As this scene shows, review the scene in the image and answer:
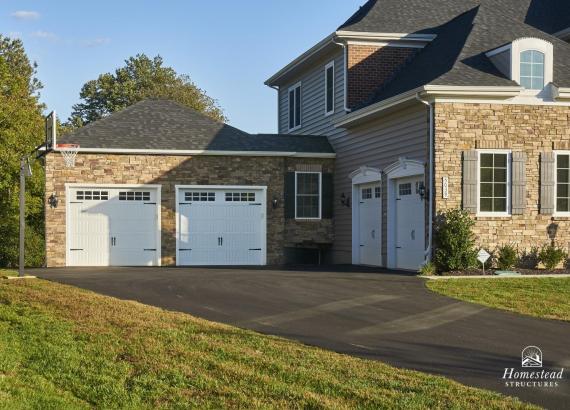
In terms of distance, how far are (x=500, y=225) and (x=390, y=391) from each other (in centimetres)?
1229

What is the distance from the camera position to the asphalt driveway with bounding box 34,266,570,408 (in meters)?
8.44

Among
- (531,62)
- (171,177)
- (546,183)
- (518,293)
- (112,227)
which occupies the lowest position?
(518,293)

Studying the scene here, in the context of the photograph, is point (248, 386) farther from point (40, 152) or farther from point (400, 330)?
point (40, 152)

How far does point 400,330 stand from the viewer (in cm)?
1049

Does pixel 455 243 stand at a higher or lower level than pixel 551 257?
higher

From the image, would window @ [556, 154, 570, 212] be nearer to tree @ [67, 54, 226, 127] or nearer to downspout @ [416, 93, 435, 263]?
downspout @ [416, 93, 435, 263]

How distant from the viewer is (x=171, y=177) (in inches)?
918

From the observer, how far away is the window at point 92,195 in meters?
23.0

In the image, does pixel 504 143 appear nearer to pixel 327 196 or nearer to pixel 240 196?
pixel 327 196

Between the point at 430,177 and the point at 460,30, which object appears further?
the point at 460,30

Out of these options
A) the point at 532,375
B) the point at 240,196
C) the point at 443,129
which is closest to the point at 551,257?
the point at 443,129

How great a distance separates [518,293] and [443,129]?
5.11 meters

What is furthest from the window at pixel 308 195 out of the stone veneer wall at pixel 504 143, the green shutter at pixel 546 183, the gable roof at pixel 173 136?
the green shutter at pixel 546 183

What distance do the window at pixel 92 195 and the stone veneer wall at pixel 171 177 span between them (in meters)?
0.33
